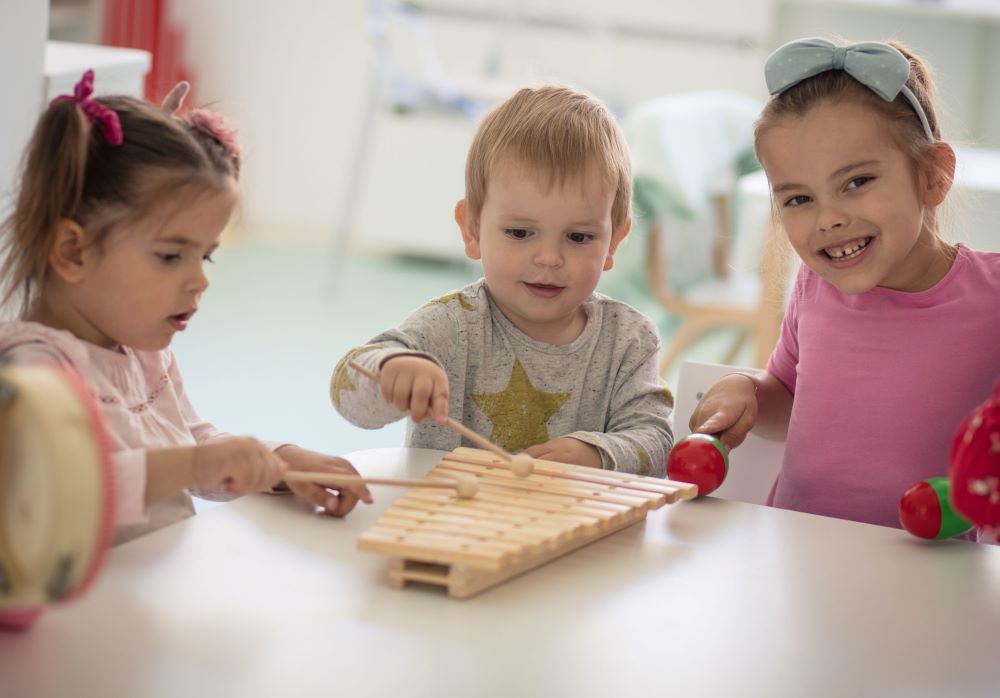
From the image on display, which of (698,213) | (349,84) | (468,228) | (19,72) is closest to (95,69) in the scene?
(19,72)

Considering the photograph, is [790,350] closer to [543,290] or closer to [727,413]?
[727,413]

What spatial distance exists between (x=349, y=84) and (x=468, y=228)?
4.35 metres

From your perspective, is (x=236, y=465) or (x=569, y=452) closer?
(x=236, y=465)

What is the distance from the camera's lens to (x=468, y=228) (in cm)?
169

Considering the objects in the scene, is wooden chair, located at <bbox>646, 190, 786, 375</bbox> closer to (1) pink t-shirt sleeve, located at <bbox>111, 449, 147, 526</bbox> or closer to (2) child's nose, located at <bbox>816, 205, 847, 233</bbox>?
(2) child's nose, located at <bbox>816, 205, 847, 233</bbox>

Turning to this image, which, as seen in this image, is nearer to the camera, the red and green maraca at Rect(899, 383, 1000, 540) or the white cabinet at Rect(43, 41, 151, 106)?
the red and green maraca at Rect(899, 383, 1000, 540)

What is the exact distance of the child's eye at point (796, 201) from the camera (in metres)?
1.56

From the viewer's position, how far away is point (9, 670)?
83cm

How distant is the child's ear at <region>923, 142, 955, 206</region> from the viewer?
61.1 inches

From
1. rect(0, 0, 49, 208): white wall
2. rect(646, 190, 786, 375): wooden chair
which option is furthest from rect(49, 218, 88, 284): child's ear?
rect(646, 190, 786, 375): wooden chair

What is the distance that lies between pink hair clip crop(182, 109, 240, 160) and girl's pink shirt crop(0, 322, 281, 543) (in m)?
0.24

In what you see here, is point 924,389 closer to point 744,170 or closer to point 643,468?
point 643,468

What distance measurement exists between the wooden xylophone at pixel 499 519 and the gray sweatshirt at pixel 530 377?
30 centimetres

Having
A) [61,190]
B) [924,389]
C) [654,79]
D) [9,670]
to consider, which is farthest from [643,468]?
[654,79]
